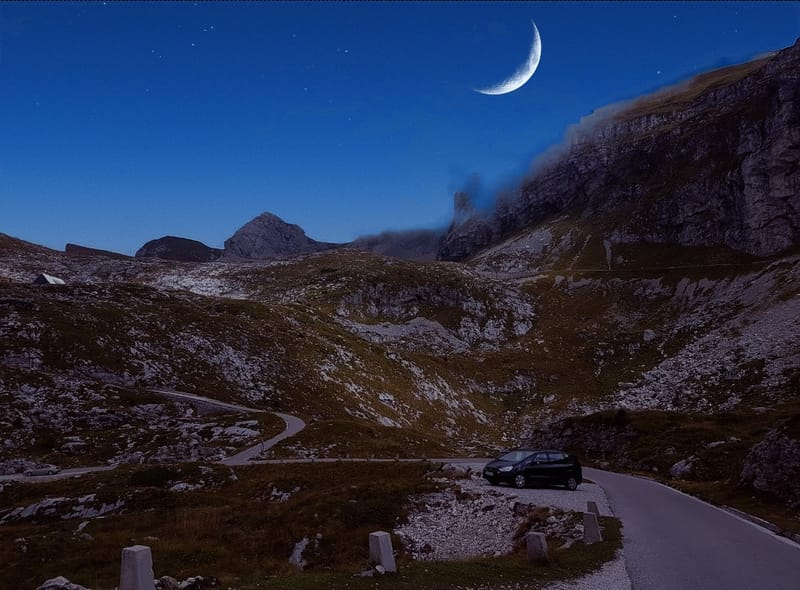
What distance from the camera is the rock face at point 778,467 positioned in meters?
24.9

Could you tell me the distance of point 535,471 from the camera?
30.8m

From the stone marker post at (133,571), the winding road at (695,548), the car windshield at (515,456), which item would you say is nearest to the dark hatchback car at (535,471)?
the car windshield at (515,456)

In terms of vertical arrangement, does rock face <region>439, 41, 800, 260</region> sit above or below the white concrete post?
above

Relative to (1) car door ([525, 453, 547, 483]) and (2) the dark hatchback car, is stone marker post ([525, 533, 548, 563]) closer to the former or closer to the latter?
(2) the dark hatchback car

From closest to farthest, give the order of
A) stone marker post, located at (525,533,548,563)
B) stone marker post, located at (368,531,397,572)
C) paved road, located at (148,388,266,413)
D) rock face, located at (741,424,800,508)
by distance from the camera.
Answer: stone marker post, located at (368,531,397,572)
stone marker post, located at (525,533,548,563)
rock face, located at (741,424,800,508)
paved road, located at (148,388,266,413)

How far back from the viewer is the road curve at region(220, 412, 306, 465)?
42281mm

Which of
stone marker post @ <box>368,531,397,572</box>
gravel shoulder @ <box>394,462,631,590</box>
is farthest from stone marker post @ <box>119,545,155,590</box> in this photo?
gravel shoulder @ <box>394,462,631,590</box>

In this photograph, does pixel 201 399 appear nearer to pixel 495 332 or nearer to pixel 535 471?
pixel 535 471

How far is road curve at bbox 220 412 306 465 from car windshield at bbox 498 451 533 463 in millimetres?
20509

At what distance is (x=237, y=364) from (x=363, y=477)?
4131 centimetres

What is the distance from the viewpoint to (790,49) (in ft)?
538

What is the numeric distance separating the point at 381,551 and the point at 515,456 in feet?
62.1

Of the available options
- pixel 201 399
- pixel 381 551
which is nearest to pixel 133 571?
pixel 381 551

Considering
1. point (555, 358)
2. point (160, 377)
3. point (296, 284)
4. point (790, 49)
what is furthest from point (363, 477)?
point (790, 49)
